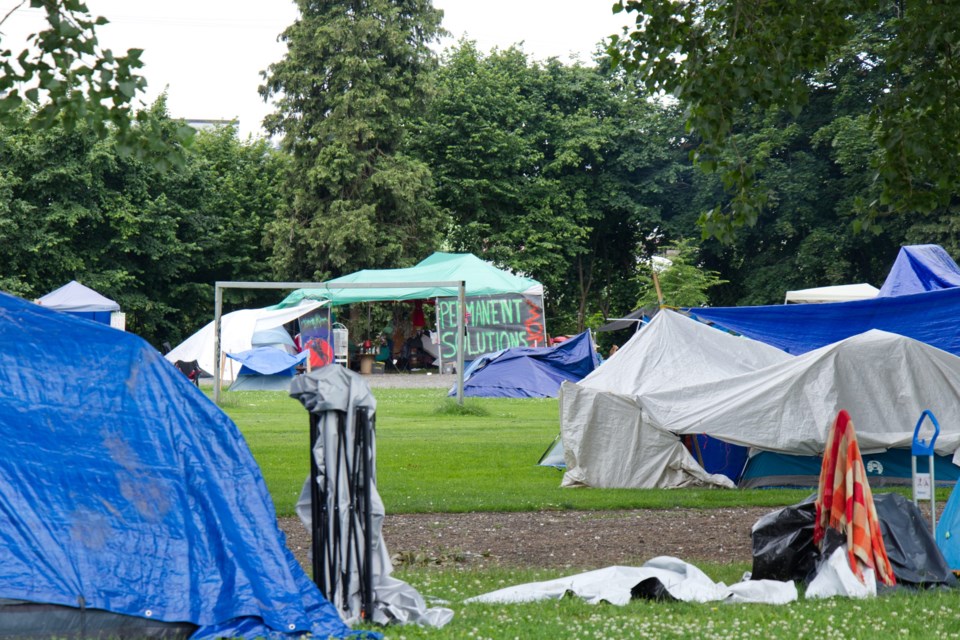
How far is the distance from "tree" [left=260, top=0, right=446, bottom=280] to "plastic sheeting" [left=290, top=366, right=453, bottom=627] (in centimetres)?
3521

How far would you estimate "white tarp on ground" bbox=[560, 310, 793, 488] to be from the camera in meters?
12.7

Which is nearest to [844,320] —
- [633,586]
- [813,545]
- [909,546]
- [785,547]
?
[909,546]

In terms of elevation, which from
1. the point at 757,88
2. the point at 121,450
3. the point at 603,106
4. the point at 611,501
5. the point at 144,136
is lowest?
the point at 611,501

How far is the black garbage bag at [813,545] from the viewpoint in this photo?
7.39 metres

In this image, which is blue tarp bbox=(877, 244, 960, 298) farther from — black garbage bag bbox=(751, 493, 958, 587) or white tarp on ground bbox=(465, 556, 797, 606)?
white tarp on ground bbox=(465, 556, 797, 606)

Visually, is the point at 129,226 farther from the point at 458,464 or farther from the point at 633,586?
the point at 633,586

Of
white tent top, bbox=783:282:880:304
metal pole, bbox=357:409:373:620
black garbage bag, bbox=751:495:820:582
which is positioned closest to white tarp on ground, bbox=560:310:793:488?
black garbage bag, bbox=751:495:820:582

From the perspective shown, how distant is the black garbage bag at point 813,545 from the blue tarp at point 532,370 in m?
20.1

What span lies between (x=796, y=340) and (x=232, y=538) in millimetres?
9664

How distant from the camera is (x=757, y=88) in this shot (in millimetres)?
9828

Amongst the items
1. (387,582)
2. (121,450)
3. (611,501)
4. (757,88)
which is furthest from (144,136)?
(611,501)

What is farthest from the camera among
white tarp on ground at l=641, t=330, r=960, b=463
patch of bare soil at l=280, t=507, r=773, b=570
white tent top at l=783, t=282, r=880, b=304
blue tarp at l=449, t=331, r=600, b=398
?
blue tarp at l=449, t=331, r=600, b=398

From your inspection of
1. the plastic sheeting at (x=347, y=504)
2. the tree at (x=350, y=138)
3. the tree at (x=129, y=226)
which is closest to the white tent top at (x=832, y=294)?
the tree at (x=350, y=138)

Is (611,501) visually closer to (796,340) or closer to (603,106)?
(796,340)
